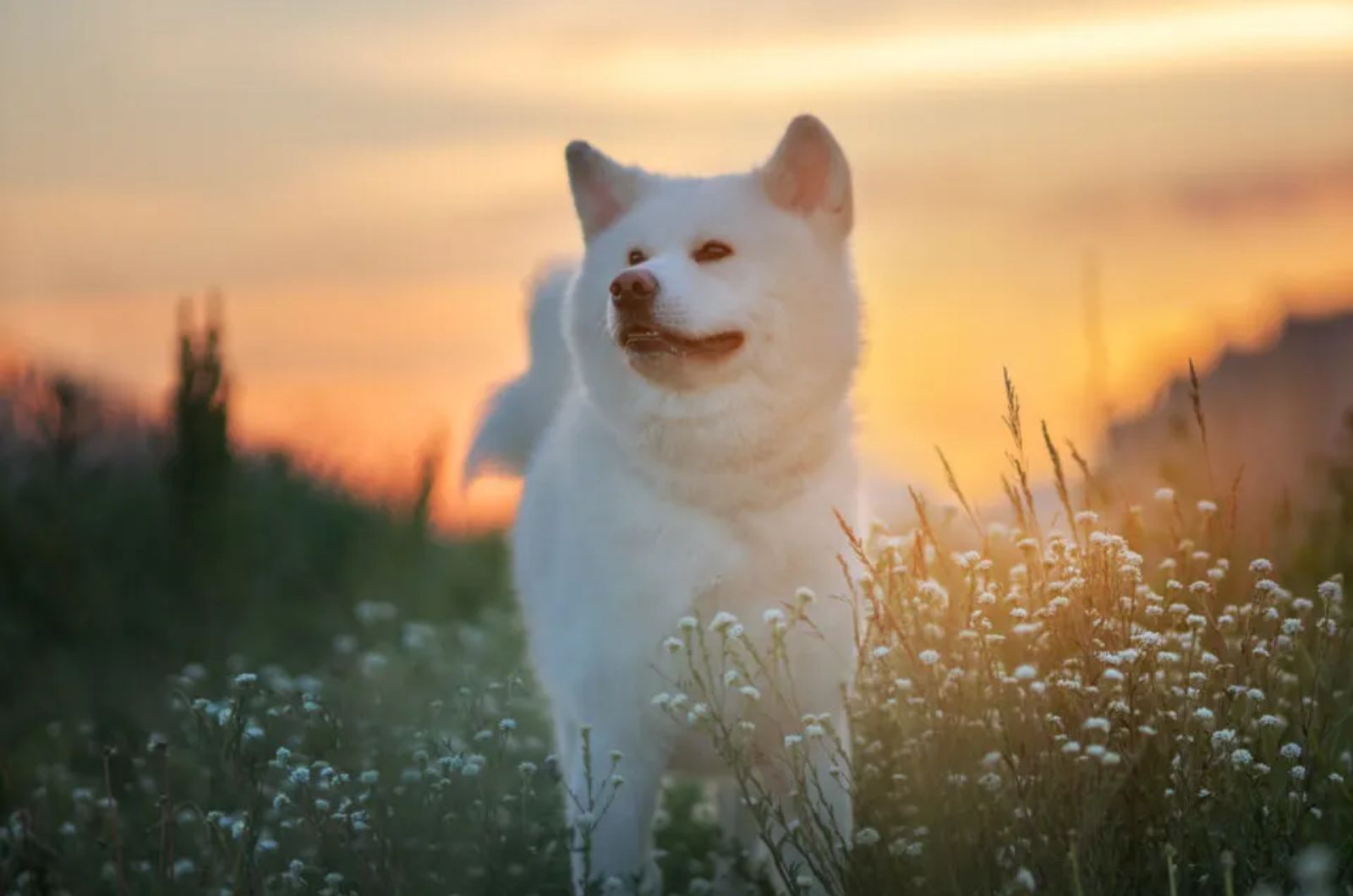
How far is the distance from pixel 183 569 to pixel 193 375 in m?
1.11

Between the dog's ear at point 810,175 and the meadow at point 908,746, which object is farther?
the dog's ear at point 810,175

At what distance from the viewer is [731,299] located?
A: 159 inches

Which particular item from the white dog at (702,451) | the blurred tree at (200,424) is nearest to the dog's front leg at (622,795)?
the white dog at (702,451)

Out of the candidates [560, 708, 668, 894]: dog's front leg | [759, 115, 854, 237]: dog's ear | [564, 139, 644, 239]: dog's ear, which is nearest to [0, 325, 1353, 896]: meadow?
[560, 708, 668, 894]: dog's front leg

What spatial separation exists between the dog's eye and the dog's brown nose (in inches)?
10.5

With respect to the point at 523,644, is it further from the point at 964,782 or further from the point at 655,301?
the point at 964,782

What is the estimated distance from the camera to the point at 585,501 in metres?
4.28

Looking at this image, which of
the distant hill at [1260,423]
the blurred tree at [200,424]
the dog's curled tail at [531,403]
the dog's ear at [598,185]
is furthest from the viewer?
the blurred tree at [200,424]

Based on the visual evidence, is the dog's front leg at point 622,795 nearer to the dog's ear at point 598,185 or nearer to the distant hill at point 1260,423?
the dog's ear at point 598,185

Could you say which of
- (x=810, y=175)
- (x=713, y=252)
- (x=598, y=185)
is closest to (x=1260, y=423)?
(x=810, y=175)

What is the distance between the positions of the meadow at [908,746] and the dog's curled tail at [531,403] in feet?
2.86

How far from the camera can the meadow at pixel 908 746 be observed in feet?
10.9

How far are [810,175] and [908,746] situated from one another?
5.54ft

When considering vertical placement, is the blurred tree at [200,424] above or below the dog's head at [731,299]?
above
